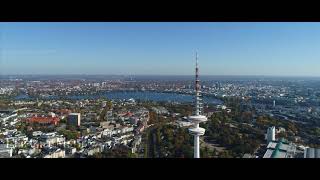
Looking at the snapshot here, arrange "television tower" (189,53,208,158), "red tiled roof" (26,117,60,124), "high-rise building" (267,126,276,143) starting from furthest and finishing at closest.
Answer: "television tower" (189,53,208,158), "high-rise building" (267,126,276,143), "red tiled roof" (26,117,60,124)

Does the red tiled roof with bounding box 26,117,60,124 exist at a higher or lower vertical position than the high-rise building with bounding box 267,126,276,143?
higher

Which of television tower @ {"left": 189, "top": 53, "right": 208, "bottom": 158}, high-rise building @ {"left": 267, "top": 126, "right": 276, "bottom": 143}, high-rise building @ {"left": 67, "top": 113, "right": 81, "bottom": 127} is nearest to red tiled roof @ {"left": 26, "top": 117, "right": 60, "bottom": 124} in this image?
high-rise building @ {"left": 67, "top": 113, "right": 81, "bottom": 127}

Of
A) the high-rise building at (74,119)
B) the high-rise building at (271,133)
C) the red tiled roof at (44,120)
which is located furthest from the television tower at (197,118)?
the red tiled roof at (44,120)

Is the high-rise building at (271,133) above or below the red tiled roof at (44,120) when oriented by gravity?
below

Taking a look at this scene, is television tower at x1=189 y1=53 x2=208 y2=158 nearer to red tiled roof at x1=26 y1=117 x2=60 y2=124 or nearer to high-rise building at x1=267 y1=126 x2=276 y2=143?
high-rise building at x1=267 y1=126 x2=276 y2=143

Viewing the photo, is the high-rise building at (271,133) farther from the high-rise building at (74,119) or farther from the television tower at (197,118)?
the high-rise building at (74,119)

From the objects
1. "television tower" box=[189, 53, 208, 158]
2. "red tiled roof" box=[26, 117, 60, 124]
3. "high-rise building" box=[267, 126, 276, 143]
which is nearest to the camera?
"red tiled roof" box=[26, 117, 60, 124]

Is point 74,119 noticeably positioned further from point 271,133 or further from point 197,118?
point 271,133

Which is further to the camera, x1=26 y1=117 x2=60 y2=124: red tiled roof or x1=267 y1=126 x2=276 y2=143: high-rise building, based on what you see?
x1=267 y1=126 x2=276 y2=143: high-rise building
